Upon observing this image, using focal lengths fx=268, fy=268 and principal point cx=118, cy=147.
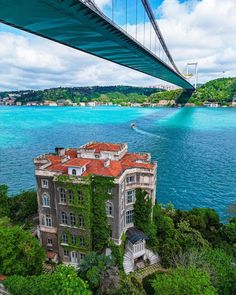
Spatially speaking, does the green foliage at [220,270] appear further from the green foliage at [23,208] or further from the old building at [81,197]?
the green foliage at [23,208]

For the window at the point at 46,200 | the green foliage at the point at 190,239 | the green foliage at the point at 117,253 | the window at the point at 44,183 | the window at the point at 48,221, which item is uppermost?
the window at the point at 44,183

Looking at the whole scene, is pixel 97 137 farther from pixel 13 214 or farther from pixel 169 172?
pixel 13 214

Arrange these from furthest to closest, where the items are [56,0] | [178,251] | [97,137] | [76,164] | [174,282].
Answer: [97,137]
[178,251]
[76,164]
[56,0]
[174,282]

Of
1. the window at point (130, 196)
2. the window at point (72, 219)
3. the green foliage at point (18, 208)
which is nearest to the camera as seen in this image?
the window at point (72, 219)

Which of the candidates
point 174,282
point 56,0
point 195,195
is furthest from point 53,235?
point 195,195

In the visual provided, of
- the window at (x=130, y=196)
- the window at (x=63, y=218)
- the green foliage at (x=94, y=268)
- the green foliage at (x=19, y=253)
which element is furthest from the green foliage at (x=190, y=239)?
the green foliage at (x=19, y=253)

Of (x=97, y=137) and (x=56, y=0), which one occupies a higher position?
(x=56, y=0)

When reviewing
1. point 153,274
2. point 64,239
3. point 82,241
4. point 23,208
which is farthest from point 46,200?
point 153,274

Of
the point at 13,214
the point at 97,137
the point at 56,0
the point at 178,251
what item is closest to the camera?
the point at 56,0

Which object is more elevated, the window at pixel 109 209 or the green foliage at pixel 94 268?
the window at pixel 109 209
